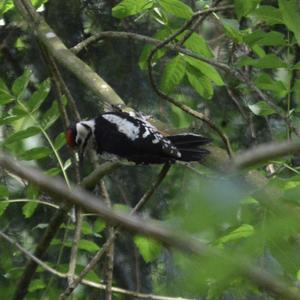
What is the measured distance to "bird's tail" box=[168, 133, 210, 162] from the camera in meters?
2.82

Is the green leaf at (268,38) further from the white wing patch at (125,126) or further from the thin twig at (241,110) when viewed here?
the thin twig at (241,110)

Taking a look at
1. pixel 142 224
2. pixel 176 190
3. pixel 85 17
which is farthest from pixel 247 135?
pixel 142 224

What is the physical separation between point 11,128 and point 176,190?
880 mm

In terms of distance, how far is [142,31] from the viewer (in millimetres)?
3883

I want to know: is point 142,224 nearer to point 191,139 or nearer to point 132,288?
point 191,139

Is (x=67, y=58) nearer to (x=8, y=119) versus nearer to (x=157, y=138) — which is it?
(x=8, y=119)

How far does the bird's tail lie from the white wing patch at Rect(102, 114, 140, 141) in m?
0.19

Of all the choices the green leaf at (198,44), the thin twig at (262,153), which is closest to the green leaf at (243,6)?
Result: the green leaf at (198,44)

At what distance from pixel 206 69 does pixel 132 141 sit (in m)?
0.44

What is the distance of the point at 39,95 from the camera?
3035 millimetres

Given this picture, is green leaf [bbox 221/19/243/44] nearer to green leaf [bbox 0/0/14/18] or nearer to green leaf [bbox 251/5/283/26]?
green leaf [bbox 251/5/283/26]

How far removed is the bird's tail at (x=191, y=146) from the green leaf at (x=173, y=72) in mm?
264

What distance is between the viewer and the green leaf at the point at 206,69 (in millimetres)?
3080

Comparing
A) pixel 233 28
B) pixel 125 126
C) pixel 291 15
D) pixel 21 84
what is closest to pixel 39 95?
pixel 21 84
